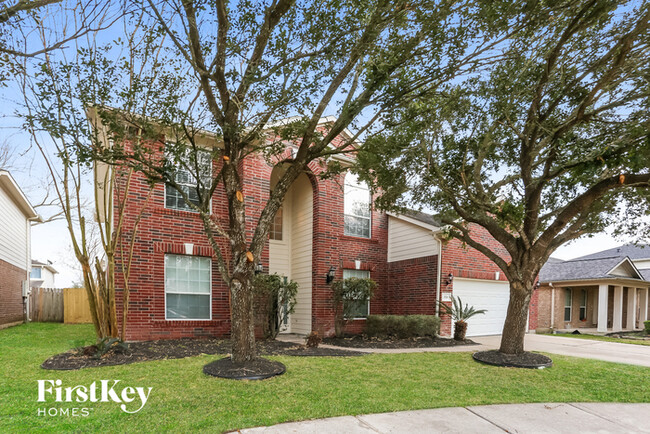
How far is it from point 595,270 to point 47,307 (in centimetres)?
2476

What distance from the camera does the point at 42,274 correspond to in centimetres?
3288

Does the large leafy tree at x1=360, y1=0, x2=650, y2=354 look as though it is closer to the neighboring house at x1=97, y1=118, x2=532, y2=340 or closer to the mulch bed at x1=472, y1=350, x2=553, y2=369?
the mulch bed at x1=472, y1=350, x2=553, y2=369

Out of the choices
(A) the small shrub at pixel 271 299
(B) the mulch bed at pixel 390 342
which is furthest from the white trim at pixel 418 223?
(A) the small shrub at pixel 271 299

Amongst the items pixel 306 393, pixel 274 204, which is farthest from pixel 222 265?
pixel 306 393

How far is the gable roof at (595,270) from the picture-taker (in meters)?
16.9

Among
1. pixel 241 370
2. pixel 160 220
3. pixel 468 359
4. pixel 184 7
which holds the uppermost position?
pixel 184 7

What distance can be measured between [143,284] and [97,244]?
41.4 feet

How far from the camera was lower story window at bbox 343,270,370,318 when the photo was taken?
11250 mm

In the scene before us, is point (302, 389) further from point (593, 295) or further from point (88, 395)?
point (593, 295)

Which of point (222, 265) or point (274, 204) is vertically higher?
point (274, 204)

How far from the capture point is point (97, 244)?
1923 centimetres

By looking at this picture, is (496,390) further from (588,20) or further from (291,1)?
(291,1)

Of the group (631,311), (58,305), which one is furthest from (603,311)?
(58,305)

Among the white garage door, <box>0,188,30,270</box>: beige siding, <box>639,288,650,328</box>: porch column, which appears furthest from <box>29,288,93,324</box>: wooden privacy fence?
<box>639,288,650,328</box>: porch column
